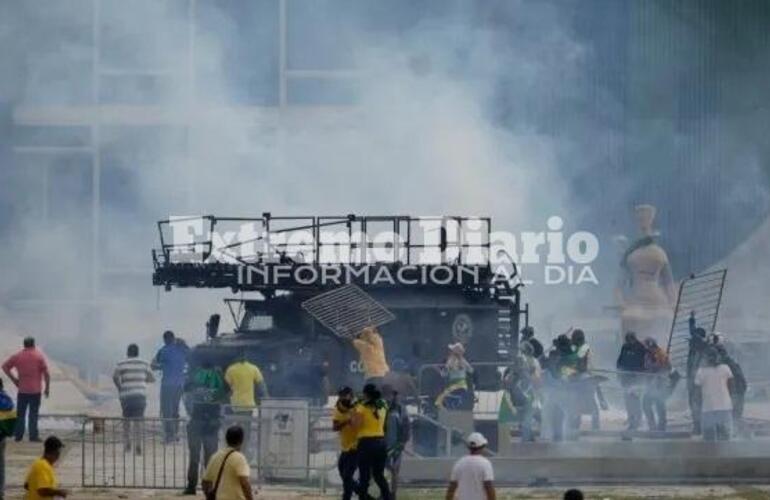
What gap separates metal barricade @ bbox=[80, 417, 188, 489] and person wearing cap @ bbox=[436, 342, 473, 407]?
10.2ft

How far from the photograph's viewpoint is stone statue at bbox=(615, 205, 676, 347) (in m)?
40.2

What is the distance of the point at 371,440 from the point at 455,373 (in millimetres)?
6154

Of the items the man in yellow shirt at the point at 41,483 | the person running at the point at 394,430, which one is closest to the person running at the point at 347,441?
the person running at the point at 394,430

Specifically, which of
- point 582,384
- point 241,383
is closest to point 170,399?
point 241,383

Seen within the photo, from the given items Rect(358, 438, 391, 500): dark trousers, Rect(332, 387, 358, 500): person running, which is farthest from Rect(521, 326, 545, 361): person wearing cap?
Rect(358, 438, 391, 500): dark trousers

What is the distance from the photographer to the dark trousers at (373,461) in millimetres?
18266

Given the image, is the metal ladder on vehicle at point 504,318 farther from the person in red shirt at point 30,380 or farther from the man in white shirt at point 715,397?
the person in red shirt at point 30,380

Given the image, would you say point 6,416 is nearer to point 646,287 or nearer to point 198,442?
point 198,442

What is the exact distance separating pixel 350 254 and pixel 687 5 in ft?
53.9

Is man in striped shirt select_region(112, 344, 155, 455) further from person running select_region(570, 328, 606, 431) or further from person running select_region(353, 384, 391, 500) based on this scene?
person running select_region(353, 384, 391, 500)

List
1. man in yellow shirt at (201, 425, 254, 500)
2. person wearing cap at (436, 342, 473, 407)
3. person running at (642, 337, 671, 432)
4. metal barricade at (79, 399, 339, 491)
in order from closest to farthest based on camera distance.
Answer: man in yellow shirt at (201, 425, 254, 500), metal barricade at (79, 399, 339, 491), person wearing cap at (436, 342, 473, 407), person running at (642, 337, 671, 432)

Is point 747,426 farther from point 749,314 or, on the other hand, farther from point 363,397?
point 749,314

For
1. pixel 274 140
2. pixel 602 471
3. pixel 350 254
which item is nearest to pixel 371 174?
pixel 274 140

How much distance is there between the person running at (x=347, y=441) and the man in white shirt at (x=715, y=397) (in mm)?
6210
